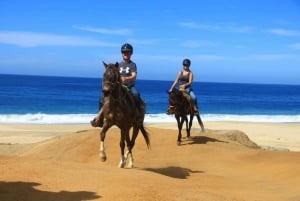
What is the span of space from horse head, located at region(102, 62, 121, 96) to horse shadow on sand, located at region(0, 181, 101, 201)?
9.92ft

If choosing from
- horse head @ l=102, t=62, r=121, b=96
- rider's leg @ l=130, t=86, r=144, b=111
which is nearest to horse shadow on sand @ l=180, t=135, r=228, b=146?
rider's leg @ l=130, t=86, r=144, b=111

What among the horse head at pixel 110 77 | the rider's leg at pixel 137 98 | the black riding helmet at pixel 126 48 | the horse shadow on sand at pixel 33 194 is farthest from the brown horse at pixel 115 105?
the horse shadow on sand at pixel 33 194

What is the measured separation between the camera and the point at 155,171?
11.8 meters

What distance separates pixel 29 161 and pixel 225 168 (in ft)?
20.3

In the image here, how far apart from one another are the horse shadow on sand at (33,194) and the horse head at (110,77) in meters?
3.02

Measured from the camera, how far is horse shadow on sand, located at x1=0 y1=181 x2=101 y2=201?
7.27 meters

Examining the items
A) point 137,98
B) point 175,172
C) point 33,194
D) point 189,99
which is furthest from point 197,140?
point 33,194

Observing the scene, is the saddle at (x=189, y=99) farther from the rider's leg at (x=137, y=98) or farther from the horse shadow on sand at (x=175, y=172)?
the rider's leg at (x=137, y=98)

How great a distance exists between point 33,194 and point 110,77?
11.6 feet

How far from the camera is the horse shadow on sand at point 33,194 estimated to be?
7273mm

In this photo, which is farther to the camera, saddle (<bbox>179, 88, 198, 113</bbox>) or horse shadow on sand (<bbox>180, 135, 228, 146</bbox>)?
horse shadow on sand (<bbox>180, 135, 228, 146</bbox>)

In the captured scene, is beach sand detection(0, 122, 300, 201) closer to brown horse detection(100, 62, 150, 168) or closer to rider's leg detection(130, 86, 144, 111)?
brown horse detection(100, 62, 150, 168)

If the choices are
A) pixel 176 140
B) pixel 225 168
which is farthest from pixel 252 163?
pixel 176 140

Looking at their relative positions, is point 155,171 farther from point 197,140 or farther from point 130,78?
point 197,140
